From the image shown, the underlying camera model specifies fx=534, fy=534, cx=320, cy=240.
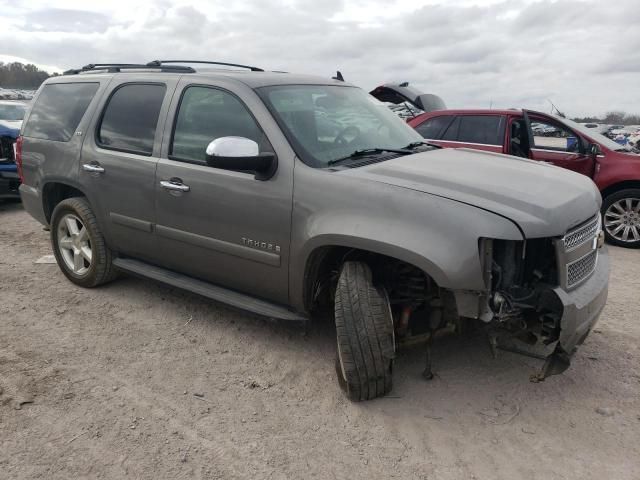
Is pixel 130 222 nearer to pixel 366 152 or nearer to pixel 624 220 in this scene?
pixel 366 152

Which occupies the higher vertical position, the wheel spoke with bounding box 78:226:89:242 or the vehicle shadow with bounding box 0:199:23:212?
the wheel spoke with bounding box 78:226:89:242

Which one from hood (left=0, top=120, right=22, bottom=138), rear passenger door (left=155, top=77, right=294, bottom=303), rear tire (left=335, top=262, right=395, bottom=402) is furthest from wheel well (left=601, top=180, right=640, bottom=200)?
hood (left=0, top=120, right=22, bottom=138)

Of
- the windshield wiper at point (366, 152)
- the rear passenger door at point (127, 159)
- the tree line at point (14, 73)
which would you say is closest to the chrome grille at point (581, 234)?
the windshield wiper at point (366, 152)

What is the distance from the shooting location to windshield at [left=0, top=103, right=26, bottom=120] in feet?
30.5

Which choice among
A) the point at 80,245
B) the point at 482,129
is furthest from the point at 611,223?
the point at 80,245

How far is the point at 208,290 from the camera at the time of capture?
375cm

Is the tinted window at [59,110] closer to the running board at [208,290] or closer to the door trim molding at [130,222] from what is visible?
the door trim molding at [130,222]

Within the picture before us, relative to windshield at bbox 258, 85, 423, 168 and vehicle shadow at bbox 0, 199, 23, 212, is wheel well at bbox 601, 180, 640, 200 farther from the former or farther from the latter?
vehicle shadow at bbox 0, 199, 23, 212

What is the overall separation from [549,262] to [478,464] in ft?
3.50

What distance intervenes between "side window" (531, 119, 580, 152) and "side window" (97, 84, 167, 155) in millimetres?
5096

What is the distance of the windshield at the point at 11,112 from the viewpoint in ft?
30.5

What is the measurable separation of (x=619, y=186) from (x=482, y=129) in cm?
182

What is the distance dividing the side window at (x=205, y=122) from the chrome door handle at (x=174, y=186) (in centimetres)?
19

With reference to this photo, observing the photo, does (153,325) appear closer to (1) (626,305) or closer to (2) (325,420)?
(2) (325,420)
